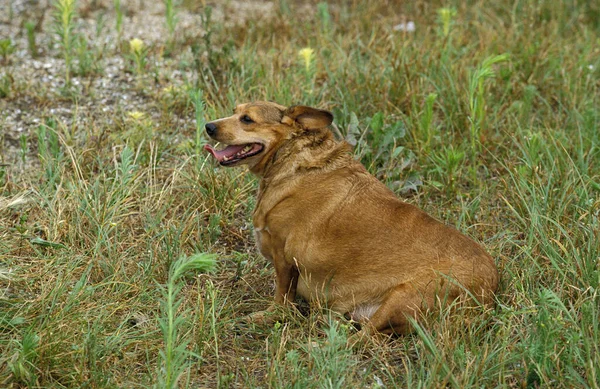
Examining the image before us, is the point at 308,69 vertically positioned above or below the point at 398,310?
above

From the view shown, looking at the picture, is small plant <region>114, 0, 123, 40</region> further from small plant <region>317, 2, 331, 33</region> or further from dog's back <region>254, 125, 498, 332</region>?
dog's back <region>254, 125, 498, 332</region>

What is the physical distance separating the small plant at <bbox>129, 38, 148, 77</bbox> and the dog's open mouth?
7.06 ft

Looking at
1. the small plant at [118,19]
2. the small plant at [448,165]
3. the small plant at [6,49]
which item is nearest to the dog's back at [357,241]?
the small plant at [448,165]

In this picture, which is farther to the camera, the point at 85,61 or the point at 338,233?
the point at 85,61

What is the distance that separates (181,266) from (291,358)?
0.79 meters

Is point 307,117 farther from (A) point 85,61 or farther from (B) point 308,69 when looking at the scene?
(A) point 85,61

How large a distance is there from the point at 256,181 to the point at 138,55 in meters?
1.62

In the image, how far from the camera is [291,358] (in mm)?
3475

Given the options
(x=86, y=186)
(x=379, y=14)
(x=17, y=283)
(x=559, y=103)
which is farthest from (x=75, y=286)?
(x=379, y=14)

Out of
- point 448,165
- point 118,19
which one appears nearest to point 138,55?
point 118,19

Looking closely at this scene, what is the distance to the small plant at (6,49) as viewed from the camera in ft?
21.0

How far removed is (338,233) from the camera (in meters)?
4.11

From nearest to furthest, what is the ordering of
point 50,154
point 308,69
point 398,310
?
1. point 398,310
2. point 50,154
3. point 308,69

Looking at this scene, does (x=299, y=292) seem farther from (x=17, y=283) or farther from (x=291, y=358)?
(x=17, y=283)
